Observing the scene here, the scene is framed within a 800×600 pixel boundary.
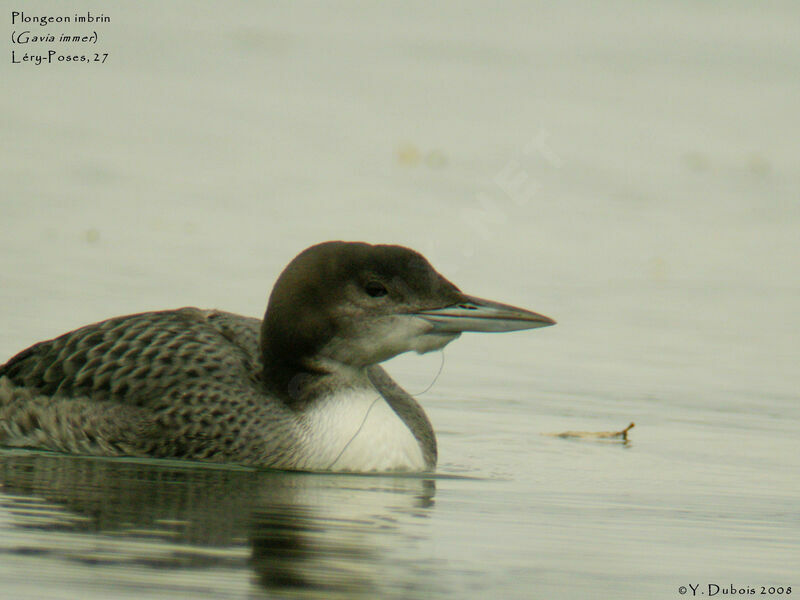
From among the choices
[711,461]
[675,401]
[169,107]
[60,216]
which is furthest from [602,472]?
[169,107]

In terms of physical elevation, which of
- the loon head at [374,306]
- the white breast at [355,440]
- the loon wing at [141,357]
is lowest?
the white breast at [355,440]

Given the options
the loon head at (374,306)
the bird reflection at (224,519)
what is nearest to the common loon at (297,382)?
the loon head at (374,306)

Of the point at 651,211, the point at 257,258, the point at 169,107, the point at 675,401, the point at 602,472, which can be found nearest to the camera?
the point at 602,472

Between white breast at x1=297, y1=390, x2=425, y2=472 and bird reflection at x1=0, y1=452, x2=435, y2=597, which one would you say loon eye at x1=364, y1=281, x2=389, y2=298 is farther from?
bird reflection at x1=0, y1=452, x2=435, y2=597

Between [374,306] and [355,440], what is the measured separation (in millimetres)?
570

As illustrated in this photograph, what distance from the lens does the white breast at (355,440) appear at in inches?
321

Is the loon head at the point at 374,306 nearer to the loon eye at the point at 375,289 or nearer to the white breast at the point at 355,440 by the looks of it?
the loon eye at the point at 375,289

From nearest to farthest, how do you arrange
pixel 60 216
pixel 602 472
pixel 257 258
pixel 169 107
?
pixel 602 472 < pixel 257 258 < pixel 60 216 < pixel 169 107

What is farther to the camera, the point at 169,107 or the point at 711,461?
the point at 169,107

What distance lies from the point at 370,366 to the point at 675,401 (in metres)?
2.02

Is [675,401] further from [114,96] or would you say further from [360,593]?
[114,96]

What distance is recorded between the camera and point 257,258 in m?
13.2

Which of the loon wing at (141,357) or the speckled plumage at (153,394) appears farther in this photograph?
the loon wing at (141,357)

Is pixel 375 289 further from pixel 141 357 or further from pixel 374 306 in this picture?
pixel 141 357
